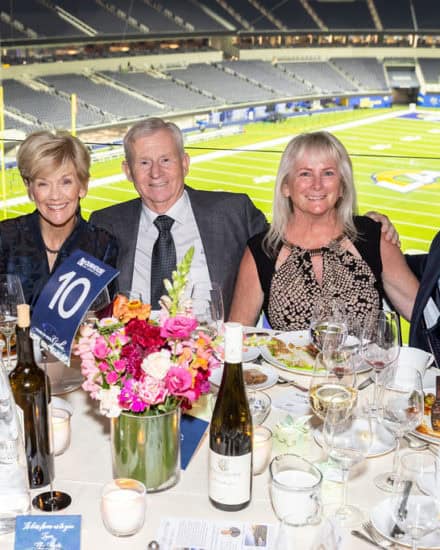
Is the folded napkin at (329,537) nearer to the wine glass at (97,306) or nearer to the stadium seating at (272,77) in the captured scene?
the wine glass at (97,306)

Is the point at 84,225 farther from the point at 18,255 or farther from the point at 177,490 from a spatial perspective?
the point at 177,490

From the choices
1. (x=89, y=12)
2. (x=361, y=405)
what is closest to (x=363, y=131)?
(x=89, y=12)

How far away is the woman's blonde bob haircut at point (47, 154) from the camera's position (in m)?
2.50

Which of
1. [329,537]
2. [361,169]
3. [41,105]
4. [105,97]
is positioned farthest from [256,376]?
[361,169]

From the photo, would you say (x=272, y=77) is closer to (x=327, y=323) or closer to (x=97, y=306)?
(x=327, y=323)

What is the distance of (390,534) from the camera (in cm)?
114

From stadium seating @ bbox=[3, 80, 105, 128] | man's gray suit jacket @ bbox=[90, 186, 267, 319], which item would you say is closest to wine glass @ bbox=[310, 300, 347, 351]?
man's gray suit jacket @ bbox=[90, 186, 267, 319]

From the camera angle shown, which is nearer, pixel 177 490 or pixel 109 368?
pixel 109 368

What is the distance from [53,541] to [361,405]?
0.60 metres

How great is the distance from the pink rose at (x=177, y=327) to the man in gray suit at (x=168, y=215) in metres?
1.54

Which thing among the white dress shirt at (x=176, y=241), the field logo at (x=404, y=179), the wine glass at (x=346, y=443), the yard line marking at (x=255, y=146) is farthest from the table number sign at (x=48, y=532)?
the field logo at (x=404, y=179)

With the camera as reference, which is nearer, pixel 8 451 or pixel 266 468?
pixel 8 451

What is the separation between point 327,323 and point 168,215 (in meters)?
1.16

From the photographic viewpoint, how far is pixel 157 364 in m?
1.12
